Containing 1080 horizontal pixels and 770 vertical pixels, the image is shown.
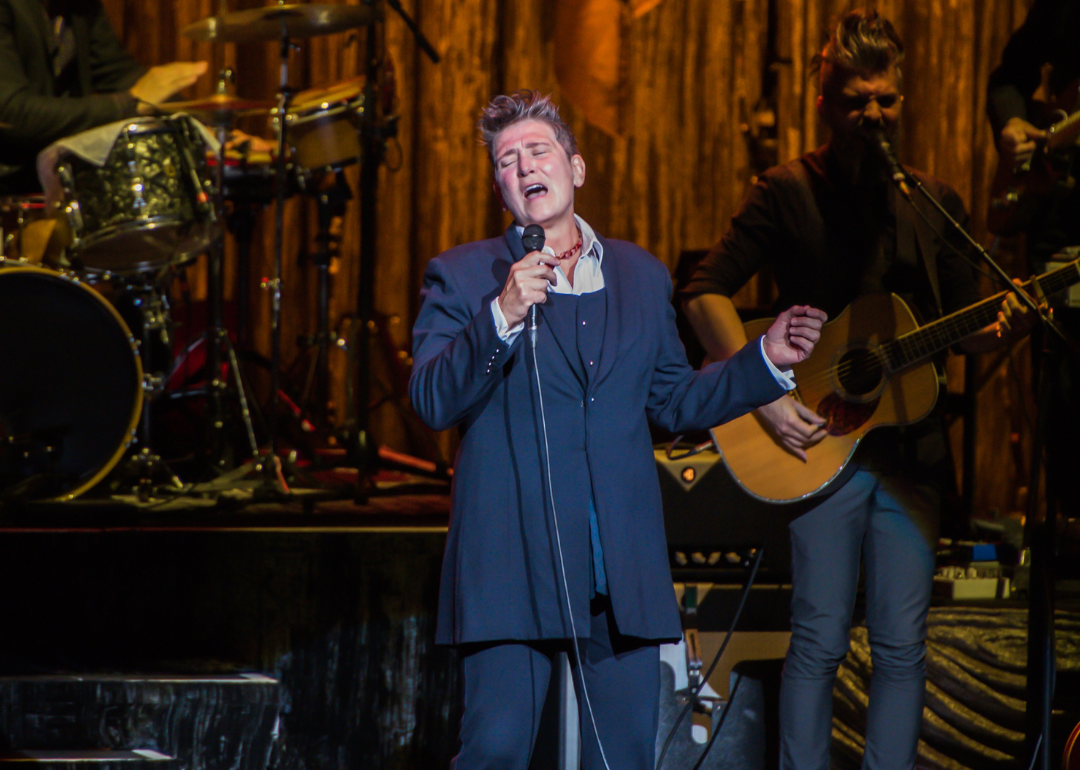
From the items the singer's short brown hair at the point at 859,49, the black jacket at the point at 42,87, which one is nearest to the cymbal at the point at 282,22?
the black jacket at the point at 42,87

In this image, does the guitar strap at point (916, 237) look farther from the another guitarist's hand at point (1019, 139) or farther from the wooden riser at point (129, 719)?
the wooden riser at point (129, 719)

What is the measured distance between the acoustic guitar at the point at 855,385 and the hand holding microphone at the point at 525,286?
1114 millimetres

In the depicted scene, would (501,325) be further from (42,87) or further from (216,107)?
(42,87)

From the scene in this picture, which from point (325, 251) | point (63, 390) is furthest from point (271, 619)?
point (325, 251)

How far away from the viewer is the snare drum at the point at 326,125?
386 centimetres

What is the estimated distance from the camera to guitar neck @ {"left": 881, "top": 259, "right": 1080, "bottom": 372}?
2.39 m

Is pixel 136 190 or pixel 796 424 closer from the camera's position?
pixel 796 424

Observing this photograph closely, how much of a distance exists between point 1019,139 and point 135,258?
2.99m

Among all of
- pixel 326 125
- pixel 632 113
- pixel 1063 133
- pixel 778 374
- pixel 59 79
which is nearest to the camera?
pixel 778 374

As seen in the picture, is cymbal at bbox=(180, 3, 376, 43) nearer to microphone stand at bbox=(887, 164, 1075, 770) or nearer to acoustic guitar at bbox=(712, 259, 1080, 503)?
acoustic guitar at bbox=(712, 259, 1080, 503)

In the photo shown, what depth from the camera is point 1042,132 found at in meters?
2.96

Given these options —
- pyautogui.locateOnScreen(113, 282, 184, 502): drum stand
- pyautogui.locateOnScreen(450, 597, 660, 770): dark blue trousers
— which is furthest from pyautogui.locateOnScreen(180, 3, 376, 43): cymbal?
pyautogui.locateOnScreen(450, 597, 660, 770): dark blue trousers

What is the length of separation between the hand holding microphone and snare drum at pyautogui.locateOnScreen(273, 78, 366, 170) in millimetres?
2557

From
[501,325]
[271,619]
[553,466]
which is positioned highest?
[501,325]
